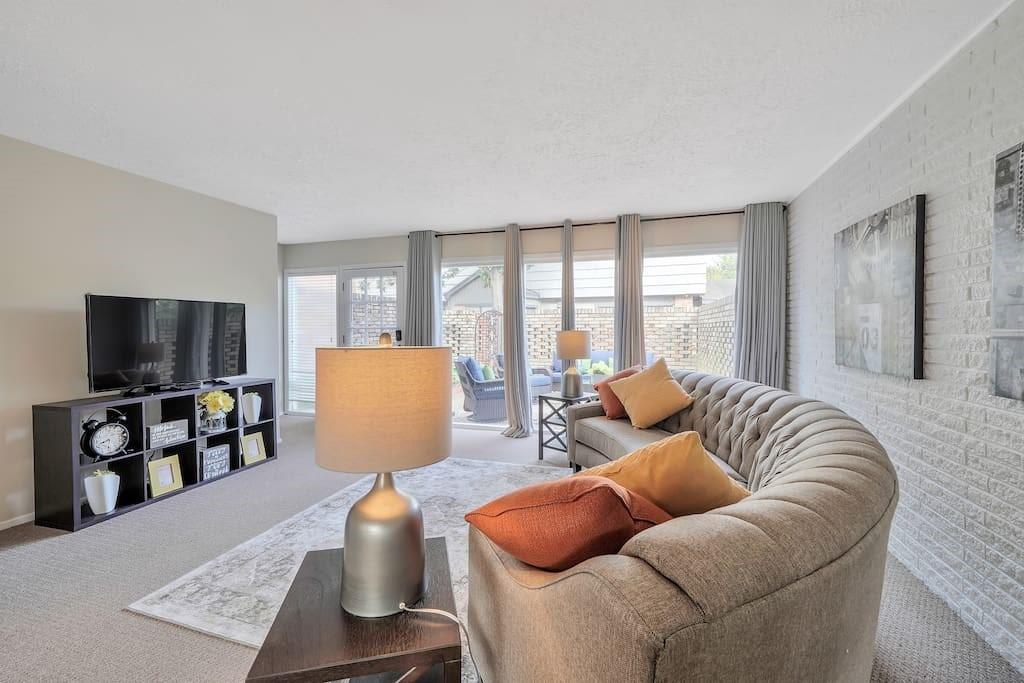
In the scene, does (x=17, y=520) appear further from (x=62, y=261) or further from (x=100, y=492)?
(x=62, y=261)

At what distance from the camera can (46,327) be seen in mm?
3111

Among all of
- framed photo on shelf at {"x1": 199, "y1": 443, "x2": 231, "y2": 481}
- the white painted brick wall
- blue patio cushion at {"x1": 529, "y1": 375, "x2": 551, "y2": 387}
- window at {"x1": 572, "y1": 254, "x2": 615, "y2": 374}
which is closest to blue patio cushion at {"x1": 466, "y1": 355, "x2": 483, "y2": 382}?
blue patio cushion at {"x1": 529, "y1": 375, "x2": 551, "y2": 387}

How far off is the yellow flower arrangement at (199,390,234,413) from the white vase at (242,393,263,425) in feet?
0.96

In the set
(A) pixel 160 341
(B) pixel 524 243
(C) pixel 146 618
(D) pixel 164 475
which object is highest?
(B) pixel 524 243

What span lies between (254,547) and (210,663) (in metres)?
0.93

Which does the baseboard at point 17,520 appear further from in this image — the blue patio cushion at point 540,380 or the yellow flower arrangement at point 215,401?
the blue patio cushion at point 540,380

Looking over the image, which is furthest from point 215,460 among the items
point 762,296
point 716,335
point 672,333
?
point 762,296

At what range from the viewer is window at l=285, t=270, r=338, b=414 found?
636 cm

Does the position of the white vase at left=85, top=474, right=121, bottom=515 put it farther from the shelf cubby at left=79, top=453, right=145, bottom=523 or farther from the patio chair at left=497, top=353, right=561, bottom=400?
the patio chair at left=497, top=353, right=561, bottom=400

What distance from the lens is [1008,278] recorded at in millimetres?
1685

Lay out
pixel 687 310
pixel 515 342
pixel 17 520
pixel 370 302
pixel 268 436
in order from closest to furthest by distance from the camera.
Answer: pixel 17 520, pixel 268 436, pixel 687 310, pixel 515 342, pixel 370 302

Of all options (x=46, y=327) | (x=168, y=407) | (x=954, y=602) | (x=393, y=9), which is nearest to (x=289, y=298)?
(x=168, y=407)

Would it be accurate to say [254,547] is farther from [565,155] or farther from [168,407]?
[565,155]

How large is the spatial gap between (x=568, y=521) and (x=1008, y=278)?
6.26 ft
